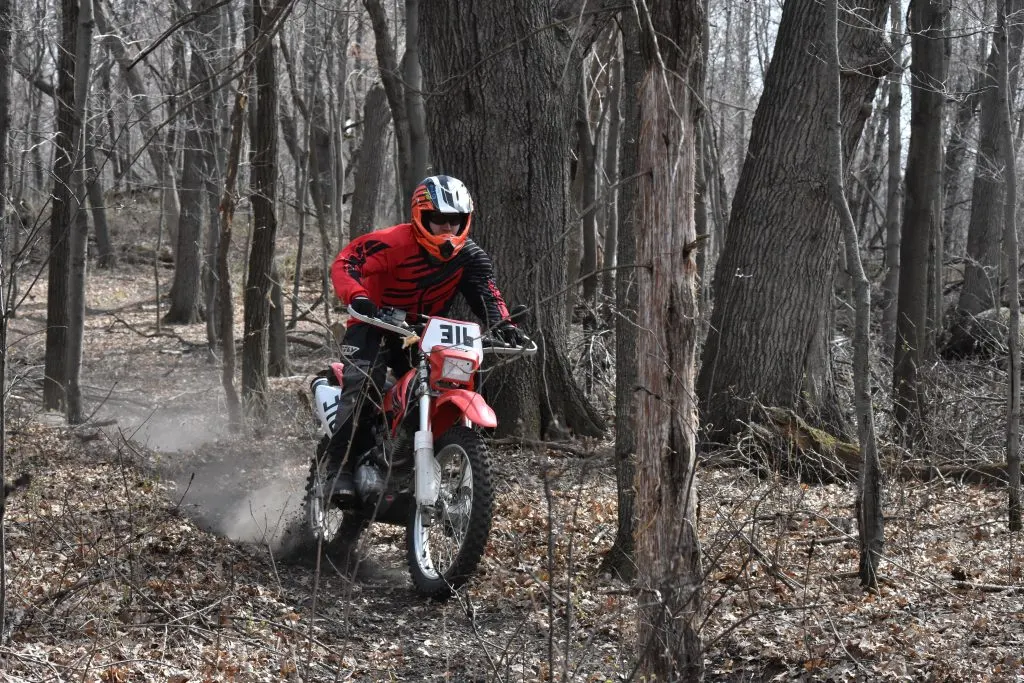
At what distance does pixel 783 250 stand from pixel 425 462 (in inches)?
168

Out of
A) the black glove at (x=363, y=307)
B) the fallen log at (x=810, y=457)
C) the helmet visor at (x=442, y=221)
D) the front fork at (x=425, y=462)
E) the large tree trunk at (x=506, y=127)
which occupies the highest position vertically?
the large tree trunk at (x=506, y=127)

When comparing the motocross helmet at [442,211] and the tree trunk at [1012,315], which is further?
the tree trunk at [1012,315]

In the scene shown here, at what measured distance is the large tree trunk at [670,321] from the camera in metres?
3.91

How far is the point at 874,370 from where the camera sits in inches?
518

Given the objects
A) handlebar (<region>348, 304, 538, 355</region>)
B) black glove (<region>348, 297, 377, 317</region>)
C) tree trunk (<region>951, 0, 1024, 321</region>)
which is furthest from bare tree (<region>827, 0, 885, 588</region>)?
tree trunk (<region>951, 0, 1024, 321</region>)

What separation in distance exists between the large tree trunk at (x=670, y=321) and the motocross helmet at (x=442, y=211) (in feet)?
7.32

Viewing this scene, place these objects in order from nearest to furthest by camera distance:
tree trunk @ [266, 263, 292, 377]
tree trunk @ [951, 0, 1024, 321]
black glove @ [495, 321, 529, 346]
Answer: black glove @ [495, 321, 529, 346] → tree trunk @ [266, 263, 292, 377] → tree trunk @ [951, 0, 1024, 321]

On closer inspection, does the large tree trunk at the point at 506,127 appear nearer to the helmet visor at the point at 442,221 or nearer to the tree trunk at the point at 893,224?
the helmet visor at the point at 442,221

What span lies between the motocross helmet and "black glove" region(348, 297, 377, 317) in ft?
2.19

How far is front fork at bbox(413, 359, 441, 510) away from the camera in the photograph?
18.6 feet

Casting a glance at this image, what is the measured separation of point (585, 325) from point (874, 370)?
380 cm

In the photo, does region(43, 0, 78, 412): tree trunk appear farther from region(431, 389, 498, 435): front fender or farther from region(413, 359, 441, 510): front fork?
region(413, 359, 441, 510): front fork

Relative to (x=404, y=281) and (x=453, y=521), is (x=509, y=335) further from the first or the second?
(x=453, y=521)

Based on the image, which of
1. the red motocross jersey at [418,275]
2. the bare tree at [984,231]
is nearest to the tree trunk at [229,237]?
the red motocross jersey at [418,275]
